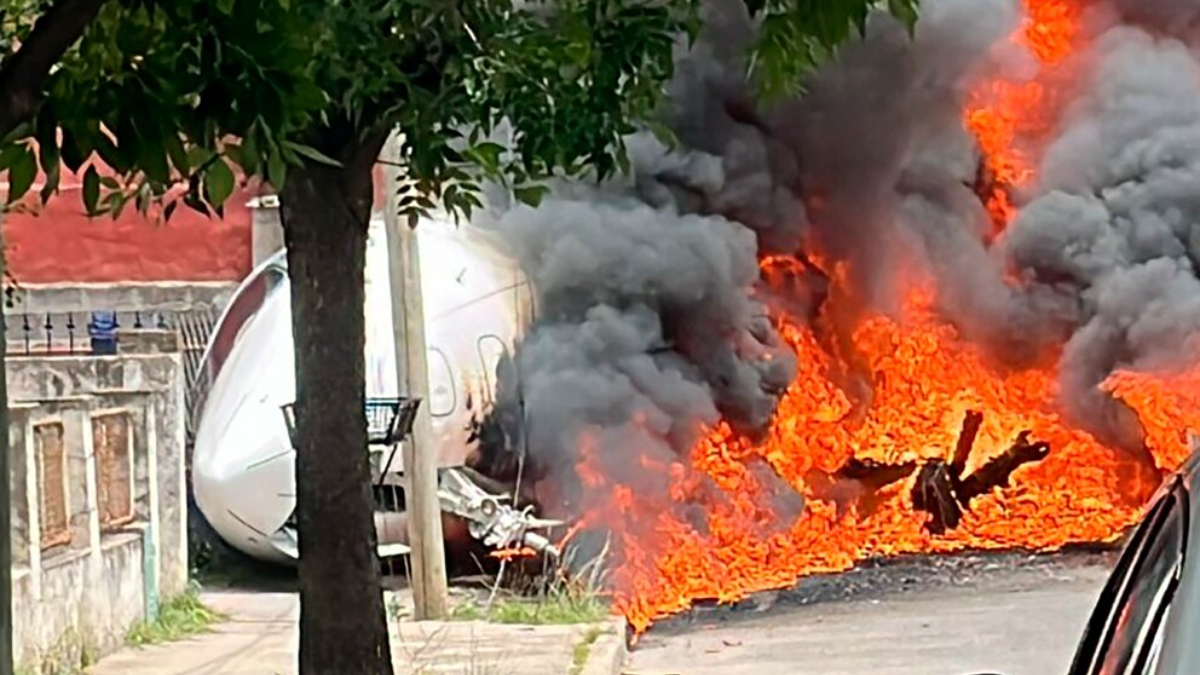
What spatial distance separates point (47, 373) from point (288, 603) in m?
2.10

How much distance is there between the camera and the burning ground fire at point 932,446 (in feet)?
33.2

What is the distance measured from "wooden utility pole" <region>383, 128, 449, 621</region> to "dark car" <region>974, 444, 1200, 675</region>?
5.44 meters

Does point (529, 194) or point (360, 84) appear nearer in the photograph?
point (360, 84)

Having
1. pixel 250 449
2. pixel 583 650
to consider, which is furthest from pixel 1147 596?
pixel 250 449

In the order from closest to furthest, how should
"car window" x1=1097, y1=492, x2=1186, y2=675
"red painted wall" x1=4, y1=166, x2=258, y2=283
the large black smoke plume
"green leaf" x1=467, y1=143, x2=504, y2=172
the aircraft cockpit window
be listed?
1. "car window" x1=1097, y1=492, x2=1186, y2=675
2. "green leaf" x1=467, y1=143, x2=504, y2=172
3. the large black smoke plume
4. the aircraft cockpit window
5. "red painted wall" x1=4, y1=166, x2=258, y2=283

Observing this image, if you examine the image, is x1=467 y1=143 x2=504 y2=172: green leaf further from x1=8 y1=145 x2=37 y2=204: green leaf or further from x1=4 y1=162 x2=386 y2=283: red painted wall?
x1=4 y1=162 x2=386 y2=283: red painted wall

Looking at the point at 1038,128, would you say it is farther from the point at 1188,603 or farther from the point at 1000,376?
the point at 1188,603

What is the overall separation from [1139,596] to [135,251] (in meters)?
10.4

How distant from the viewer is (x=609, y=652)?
790 cm

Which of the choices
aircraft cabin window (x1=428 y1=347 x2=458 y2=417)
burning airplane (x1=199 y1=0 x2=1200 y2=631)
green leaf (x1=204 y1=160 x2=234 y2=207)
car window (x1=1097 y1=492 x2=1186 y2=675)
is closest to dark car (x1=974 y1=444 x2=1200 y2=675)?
car window (x1=1097 y1=492 x2=1186 y2=675)

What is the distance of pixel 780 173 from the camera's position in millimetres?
10859

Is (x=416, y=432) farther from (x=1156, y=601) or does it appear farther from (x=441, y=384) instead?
(x=1156, y=601)

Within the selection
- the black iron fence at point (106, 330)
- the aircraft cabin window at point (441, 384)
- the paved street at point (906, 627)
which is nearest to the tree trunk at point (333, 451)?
the paved street at point (906, 627)

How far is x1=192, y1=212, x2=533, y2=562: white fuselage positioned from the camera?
10.0 m
